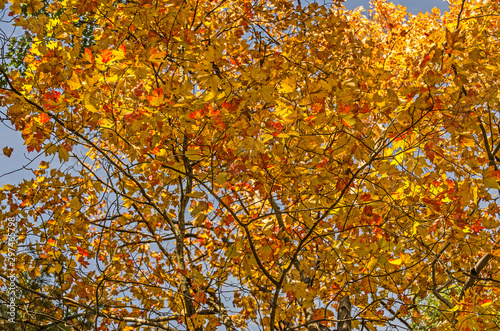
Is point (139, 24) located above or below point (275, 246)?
above

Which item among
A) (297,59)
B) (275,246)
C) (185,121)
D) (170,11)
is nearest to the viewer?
(185,121)

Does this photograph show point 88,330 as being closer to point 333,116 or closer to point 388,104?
point 333,116

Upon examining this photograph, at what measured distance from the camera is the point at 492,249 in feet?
13.9

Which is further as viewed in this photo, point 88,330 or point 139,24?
Answer: point 88,330

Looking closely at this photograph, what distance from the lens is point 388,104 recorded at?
359 cm

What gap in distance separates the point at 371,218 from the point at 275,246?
95cm

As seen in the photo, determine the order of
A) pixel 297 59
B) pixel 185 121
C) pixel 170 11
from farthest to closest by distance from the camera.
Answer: pixel 297 59, pixel 170 11, pixel 185 121

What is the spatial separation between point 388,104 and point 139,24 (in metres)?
2.32

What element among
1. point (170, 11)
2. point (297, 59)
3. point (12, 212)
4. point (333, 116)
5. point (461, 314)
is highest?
point (297, 59)

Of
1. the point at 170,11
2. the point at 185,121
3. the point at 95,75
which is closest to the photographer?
the point at 95,75

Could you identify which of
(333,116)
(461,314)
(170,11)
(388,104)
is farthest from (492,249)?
(170,11)

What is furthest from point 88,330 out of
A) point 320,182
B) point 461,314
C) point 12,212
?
point 461,314

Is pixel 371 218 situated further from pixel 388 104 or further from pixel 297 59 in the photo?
pixel 297 59

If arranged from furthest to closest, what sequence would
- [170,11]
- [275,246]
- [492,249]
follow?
[492,249]
[275,246]
[170,11]
